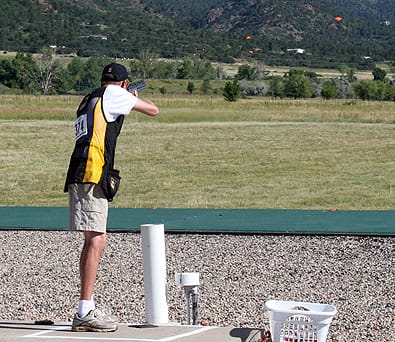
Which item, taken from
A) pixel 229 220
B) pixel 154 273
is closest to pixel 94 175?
pixel 154 273

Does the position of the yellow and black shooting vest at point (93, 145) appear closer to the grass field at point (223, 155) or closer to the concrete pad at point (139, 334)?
the concrete pad at point (139, 334)

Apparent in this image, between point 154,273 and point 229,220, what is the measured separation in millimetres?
6649

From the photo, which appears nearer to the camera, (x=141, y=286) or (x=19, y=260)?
(x=141, y=286)

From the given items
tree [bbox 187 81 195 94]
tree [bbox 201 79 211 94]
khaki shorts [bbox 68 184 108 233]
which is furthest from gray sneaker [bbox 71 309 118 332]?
tree [bbox 187 81 195 94]

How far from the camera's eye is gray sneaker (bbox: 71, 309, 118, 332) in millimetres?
5836

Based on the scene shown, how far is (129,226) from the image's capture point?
12.3 m

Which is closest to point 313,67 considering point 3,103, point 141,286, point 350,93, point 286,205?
point 350,93

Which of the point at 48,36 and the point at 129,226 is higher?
the point at 48,36

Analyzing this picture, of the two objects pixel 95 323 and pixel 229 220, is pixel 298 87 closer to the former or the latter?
pixel 229 220

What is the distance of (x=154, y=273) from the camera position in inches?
240

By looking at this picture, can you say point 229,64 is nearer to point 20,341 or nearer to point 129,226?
point 129,226

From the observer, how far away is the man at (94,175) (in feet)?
18.9

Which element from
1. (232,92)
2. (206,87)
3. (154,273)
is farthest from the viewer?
(206,87)

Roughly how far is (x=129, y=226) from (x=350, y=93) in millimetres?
34708
